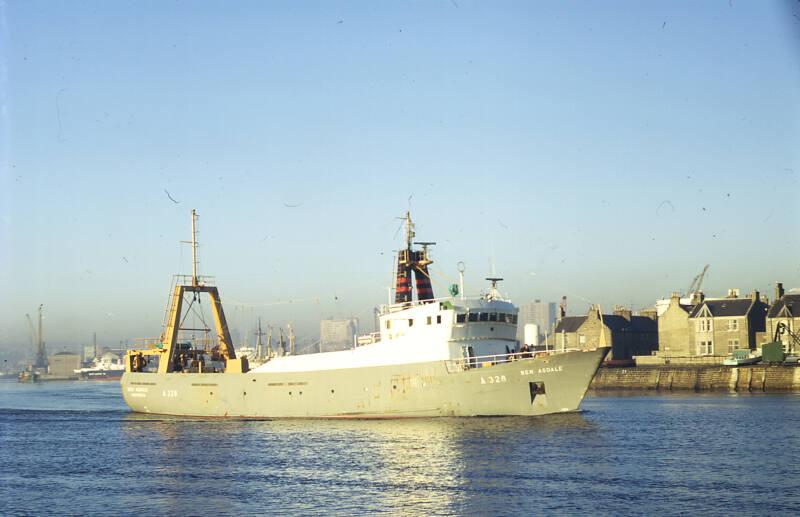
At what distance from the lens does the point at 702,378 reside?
80.8 m

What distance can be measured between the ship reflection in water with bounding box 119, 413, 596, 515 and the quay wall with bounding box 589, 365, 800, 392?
3203 cm

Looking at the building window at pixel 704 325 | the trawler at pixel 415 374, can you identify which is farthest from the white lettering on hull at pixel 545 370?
the building window at pixel 704 325

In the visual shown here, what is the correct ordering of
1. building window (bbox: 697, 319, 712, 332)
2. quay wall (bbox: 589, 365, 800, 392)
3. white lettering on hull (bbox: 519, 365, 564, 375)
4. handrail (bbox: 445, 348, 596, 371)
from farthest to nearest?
building window (bbox: 697, 319, 712, 332)
quay wall (bbox: 589, 365, 800, 392)
handrail (bbox: 445, 348, 596, 371)
white lettering on hull (bbox: 519, 365, 564, 375)

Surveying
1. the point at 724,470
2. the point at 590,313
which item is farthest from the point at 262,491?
the point at 590,313

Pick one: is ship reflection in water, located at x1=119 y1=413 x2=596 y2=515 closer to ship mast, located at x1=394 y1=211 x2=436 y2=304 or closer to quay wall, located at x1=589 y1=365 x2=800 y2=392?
ship mast, located at x1=394 y1=211 x2=436 y2=304

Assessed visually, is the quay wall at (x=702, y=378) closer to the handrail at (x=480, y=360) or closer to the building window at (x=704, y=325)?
the building window at (x=704, y=325)

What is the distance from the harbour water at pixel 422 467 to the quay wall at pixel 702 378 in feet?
76.4

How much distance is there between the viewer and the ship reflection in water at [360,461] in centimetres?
2991

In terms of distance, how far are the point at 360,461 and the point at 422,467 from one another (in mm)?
3106

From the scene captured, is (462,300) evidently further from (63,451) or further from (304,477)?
(63,451)

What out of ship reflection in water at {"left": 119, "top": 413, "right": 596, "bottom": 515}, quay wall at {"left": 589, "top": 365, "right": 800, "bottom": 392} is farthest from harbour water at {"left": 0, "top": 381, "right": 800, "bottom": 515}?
quay wall at {"left": 589, "top": 365, "right": 800, "bottom": 392}

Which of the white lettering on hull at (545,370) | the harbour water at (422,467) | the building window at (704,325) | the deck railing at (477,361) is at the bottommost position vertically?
the harbour water at (422,467)

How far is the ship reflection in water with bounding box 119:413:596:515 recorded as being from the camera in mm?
29906

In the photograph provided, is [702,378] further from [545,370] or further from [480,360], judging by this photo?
[545,370]
